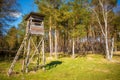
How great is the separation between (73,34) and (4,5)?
1507 cm

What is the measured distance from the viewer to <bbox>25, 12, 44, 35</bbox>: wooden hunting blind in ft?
60.7

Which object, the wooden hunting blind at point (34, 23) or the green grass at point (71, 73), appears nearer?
the green grass at point (71, 73)

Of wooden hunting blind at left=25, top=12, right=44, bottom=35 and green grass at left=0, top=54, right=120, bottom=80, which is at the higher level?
wooden hunting blind at left=25, top=12, right=44, bottom=35

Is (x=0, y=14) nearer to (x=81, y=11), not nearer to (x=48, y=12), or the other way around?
(x=48, y=12)

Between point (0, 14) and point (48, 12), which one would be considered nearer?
point (0, 14)

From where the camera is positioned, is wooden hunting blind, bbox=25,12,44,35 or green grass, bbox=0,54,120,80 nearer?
green grass, bbox=0,54,120,80

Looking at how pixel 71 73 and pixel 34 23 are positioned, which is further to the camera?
pixel 34 23

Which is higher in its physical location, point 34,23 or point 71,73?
point 34,23

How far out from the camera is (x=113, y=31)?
41.1m

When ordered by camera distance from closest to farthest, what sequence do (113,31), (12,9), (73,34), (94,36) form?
(12,9), (73,34), (113,31), (94,36)

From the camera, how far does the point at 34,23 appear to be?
19219 millimetres

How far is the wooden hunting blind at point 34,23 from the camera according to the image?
60.7 ft

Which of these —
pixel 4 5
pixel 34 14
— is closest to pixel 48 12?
pixel 4 5

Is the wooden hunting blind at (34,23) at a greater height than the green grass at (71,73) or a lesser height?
greater
